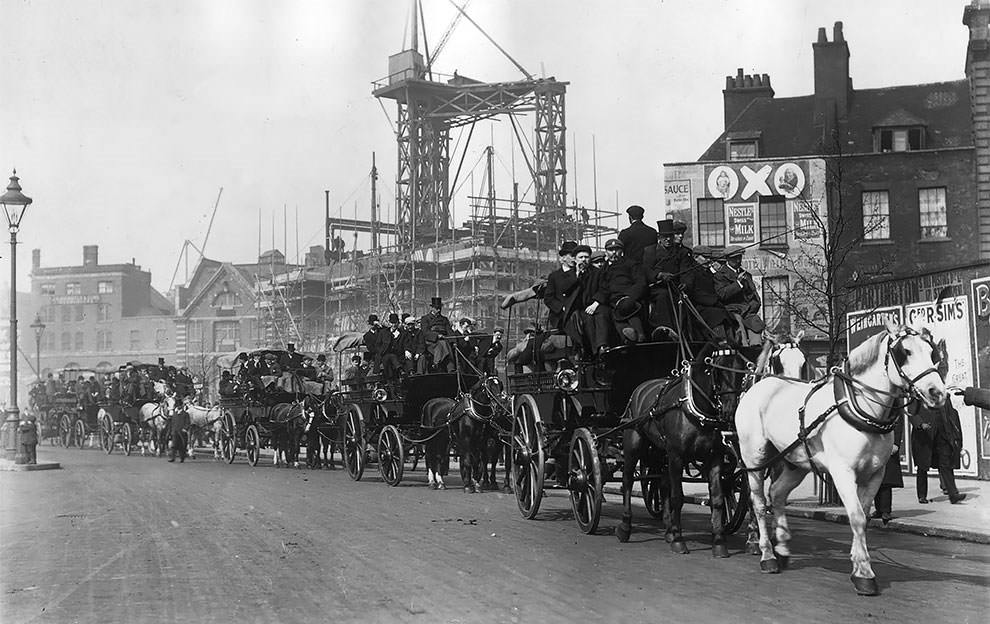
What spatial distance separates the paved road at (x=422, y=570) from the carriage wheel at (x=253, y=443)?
31.1ft

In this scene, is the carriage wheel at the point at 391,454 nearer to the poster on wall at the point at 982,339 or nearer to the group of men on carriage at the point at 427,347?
the group of men on carriage at the point at 427,347

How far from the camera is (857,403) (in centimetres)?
812

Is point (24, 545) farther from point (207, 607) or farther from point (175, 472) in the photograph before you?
→ point (175, 472)

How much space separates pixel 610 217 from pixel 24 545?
47486mm

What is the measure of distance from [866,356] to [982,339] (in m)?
9.49

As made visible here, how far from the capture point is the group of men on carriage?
57.8 feet

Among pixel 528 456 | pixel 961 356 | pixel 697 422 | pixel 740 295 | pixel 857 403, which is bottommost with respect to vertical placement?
pixel 528 456

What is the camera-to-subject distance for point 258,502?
49.9 feet

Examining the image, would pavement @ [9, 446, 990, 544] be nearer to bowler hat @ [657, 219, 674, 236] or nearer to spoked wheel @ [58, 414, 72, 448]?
A: bowler hat @ [657, 219, 674, 236]

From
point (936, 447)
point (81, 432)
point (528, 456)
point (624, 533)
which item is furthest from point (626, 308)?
point (81, 432)

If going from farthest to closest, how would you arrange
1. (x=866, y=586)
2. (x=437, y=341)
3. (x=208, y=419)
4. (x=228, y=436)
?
(x=208, y=419) → (x=228, y=436) → (x=437, y=341) → (x=866, y=586)

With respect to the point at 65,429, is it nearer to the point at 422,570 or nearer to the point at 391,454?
the point at 391,454

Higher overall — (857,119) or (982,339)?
(857,119)

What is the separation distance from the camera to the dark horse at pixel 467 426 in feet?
53.0
